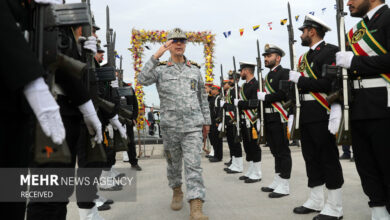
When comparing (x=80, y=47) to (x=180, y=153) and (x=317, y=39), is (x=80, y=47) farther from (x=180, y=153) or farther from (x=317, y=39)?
(x=317, y=39)

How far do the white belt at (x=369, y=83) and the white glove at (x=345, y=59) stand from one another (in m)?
0.19

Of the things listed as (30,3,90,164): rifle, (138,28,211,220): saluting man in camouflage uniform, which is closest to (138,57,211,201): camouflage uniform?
(138,28,211,220): saluting man in camouflage uniform

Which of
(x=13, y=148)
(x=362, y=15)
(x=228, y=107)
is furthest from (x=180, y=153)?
(x=228, y=107)

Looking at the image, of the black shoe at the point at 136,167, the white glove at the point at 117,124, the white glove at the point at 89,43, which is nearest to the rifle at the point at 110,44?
the white glove at the point at 117,124

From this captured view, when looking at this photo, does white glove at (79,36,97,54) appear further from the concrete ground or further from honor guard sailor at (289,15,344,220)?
honor guard sailor at (289,15,344,220)

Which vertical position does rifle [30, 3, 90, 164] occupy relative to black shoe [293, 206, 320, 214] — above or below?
above

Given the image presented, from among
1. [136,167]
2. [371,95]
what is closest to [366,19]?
[371,95]

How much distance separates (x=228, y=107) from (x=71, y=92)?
592 centimetres

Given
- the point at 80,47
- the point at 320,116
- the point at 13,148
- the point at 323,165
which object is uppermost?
the point at 80,47

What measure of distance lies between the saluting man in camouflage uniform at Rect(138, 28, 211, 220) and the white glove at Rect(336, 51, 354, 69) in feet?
5.77

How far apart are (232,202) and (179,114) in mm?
1485

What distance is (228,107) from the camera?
25.7 ft

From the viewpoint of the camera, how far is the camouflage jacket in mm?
3959

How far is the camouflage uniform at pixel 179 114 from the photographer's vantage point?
386cm
